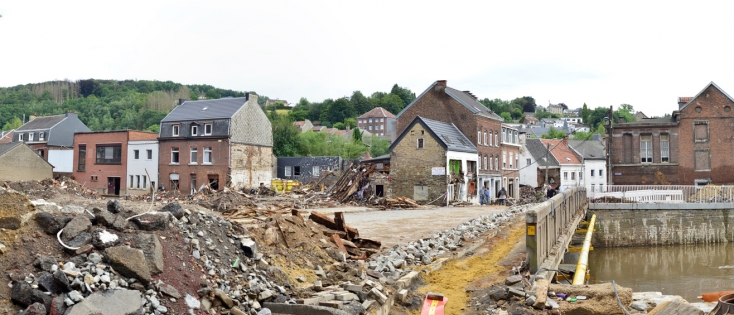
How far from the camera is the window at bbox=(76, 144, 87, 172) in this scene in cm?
5353

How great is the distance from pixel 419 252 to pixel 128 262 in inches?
314

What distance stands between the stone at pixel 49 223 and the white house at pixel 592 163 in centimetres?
6522

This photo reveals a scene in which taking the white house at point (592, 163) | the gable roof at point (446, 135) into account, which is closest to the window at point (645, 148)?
the gable roof at point (446, 135)

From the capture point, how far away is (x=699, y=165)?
45.8m

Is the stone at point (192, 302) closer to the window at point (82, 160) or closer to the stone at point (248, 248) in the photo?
the stone at point (248, 248)

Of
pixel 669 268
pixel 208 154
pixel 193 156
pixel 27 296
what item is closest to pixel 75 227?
pixel 27 296

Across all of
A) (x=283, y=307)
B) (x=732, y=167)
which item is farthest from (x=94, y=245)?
(x=732, y=167)

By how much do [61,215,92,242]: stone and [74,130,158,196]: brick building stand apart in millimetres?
44909

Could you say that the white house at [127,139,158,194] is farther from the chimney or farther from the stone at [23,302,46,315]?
the stone at [23,302,46,315]

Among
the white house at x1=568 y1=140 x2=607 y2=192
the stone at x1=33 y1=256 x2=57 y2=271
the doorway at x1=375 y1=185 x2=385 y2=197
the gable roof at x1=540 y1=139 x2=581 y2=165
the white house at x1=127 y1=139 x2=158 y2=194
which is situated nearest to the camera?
the stone at x1=33 y1=256 x2=57 y2=271

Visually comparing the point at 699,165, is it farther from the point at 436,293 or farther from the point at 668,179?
the point at 436,293

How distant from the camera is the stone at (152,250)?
23.8 ft

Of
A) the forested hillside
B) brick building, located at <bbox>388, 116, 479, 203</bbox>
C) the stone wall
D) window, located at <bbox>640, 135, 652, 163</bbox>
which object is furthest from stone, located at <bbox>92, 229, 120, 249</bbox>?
the forested hillside

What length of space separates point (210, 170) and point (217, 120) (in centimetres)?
436
